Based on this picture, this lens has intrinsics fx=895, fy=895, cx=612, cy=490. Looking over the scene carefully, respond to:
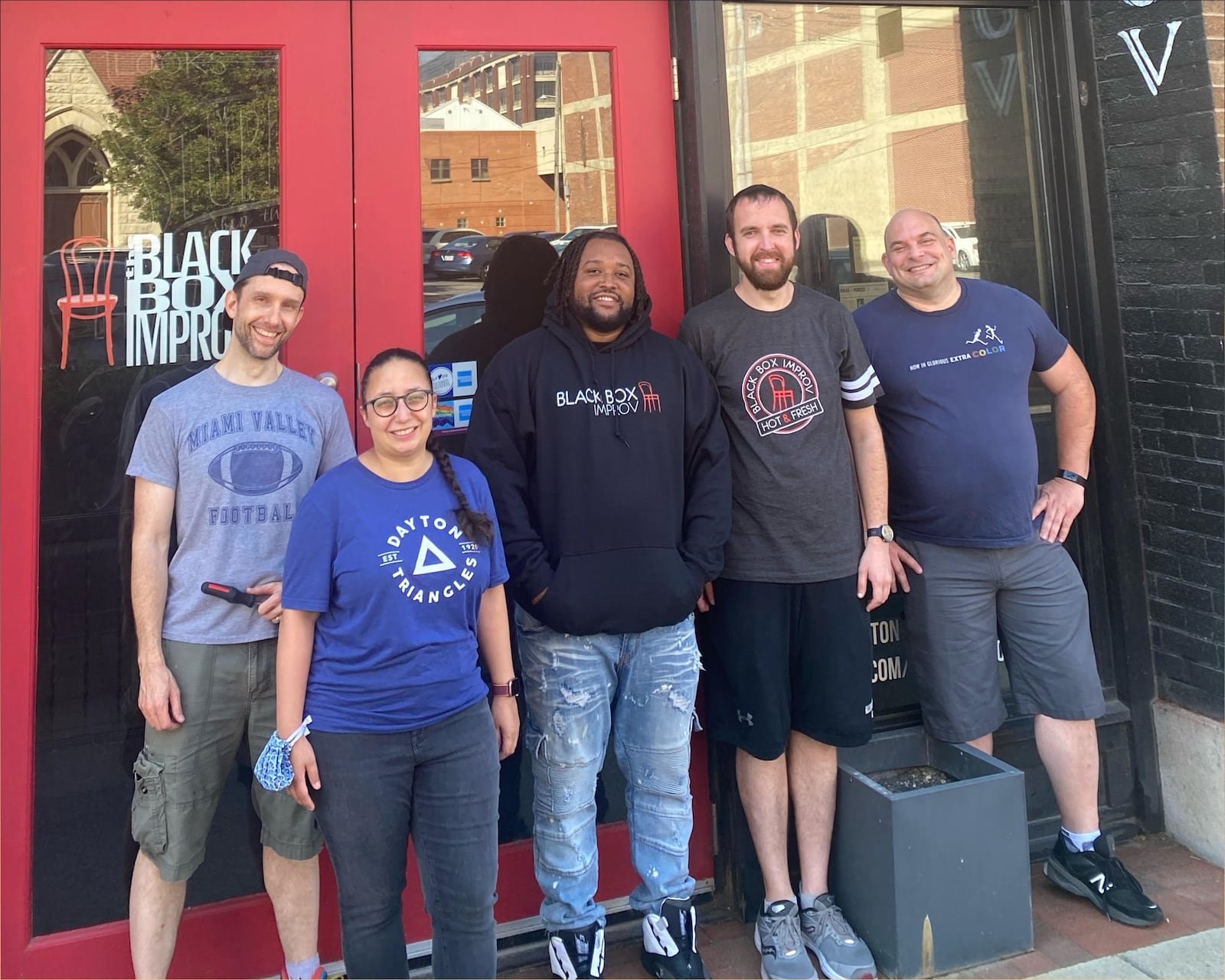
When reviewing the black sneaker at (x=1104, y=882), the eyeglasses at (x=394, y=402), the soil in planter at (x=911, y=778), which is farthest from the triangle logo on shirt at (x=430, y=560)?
the black sneaker at (x=1104, y=882)

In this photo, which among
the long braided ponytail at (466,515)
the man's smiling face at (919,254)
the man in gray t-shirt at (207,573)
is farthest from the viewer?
the man's smiling face at (919,254)

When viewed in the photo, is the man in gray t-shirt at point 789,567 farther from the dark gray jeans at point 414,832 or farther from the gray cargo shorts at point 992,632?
the dark gray jeans at point 414,832

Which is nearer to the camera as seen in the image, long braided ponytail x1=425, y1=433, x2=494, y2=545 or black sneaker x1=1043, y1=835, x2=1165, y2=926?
long braided ponytail x1=425, y1=433, x2=494, y2=545

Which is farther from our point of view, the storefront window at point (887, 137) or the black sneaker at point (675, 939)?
the storefront window at point (887, 137)

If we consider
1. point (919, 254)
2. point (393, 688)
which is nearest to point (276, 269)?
point (393, 688)

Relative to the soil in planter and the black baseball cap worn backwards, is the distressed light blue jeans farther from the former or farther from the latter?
the black baseball cap worn backwards

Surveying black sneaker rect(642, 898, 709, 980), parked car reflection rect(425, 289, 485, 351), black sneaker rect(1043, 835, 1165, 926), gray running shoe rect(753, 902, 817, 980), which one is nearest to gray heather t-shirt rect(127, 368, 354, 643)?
parked car reflection rect(425, 289, 485, 351)

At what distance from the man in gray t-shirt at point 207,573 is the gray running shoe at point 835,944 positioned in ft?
5.04

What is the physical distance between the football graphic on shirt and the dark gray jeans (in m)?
0.64

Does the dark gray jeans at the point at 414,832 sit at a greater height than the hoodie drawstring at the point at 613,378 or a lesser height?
lesser

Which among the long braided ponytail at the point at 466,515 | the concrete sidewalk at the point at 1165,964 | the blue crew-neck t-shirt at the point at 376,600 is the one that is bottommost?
the concrete sidewalk at the point at 1165,964

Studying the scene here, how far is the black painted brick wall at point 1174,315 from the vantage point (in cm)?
313

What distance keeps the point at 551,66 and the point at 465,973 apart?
2.68 metres

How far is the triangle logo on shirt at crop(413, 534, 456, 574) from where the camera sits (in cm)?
200
